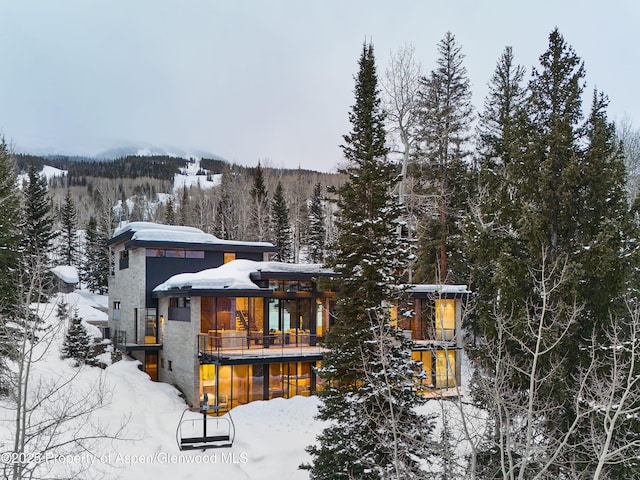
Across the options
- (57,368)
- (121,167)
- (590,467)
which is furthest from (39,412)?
(121,167)

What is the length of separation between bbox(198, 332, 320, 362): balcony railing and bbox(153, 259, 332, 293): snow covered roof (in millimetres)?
2088

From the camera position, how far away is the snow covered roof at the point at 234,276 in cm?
2020

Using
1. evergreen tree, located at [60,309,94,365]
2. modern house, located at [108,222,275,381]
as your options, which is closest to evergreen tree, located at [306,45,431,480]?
modern house, located at [108,222,275,381]

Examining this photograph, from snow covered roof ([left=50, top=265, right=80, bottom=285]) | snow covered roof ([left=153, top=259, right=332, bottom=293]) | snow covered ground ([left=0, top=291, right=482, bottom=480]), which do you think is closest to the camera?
snow covered ground ([left=0, top=291, right=482, bottom=480])

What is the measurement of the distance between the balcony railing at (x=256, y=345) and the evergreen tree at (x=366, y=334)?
7009 millimetres

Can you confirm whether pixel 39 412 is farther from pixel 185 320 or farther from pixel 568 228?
pixel 568 228

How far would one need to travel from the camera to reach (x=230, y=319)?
21.4 meters

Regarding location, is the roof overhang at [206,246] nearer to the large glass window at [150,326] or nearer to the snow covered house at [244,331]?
the snow covered house at [244,331]

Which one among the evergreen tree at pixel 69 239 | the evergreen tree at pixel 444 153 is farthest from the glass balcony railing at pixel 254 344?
the evergreen tree at pixel 69 239

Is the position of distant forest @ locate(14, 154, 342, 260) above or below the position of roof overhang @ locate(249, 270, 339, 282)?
above

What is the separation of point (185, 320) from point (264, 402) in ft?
16.6

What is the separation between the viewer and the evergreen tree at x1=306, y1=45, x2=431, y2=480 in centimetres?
1241

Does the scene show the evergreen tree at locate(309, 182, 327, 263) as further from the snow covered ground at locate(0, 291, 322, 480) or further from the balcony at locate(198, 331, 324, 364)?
the snow covered ground at locate(0, 291, 322, 480)

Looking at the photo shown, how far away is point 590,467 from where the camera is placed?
35.6ft
